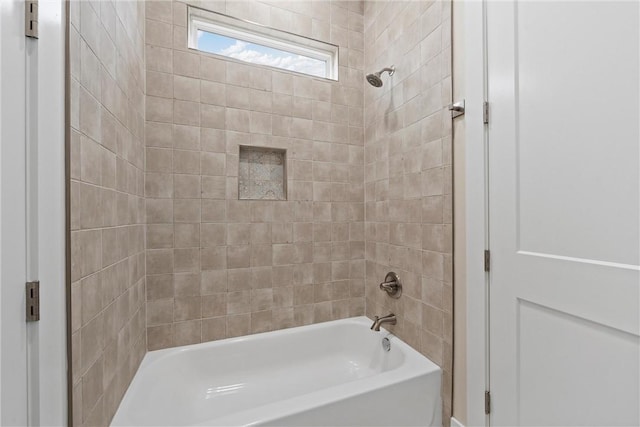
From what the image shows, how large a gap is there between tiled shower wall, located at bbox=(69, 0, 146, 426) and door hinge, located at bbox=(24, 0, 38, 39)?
10 cm

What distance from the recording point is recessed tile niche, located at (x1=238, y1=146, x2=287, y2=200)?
6.37 feet

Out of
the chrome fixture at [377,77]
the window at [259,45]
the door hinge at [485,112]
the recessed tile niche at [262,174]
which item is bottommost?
the recessed tile niche at [262,174]

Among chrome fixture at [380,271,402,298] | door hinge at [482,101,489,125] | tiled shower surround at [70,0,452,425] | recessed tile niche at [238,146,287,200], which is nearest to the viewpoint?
tiled shower surround at [70,0,452,425]

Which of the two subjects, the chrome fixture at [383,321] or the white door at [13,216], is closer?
the white door at [13,216]

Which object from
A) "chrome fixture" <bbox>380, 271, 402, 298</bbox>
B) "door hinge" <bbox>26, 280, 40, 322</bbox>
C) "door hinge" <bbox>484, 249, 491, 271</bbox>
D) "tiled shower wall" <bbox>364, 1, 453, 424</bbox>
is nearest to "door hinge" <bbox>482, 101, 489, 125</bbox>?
"tiled shower wall" <bbox>364, 1, 453, 424</bbox>

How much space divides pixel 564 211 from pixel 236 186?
167 centimetres

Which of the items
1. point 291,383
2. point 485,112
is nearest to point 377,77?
point 485,112

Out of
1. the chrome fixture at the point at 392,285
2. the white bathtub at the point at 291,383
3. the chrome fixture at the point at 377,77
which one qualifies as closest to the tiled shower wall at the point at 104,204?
the white bathtub at the point at 291,383

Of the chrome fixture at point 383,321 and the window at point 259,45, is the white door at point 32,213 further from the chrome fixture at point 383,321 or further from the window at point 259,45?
the chrome fixture at point 383,321

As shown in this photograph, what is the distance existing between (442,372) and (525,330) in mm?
555

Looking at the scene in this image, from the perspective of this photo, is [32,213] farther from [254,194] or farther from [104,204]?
[254,194]

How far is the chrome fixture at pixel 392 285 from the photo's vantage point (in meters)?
1.81

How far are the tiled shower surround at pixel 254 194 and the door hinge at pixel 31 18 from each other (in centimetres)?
19

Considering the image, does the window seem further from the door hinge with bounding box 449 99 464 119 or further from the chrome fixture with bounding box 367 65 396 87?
the door hinge with bounding box 449 99 464 119
